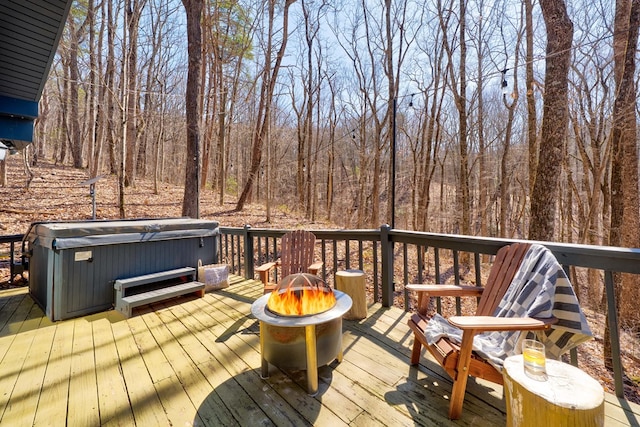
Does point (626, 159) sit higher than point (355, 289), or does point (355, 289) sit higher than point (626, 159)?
point (626, 159)

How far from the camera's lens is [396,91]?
411 inches

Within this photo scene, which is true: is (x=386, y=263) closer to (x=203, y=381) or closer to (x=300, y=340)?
(x=300, y=340)

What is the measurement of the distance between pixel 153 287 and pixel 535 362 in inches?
146

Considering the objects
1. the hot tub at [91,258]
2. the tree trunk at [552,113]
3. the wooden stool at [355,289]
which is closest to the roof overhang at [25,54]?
the hot tub at [91,258]

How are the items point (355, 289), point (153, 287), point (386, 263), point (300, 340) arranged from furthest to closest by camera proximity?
point (153, 287), point (386, 263), point (355, 289), point (300, 340)

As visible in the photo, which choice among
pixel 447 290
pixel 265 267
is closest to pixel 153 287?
pixel 265 267

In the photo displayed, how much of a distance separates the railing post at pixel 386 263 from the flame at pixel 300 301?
3.91 feet

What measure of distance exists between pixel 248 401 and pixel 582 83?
1158cm

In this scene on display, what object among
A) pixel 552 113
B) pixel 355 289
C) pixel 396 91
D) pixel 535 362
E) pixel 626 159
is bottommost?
pixel 355 289

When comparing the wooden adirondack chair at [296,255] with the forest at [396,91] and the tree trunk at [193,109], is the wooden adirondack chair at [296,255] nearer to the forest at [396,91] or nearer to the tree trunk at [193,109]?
the forest at [396,91]

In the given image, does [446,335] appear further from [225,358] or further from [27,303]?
[27,303]

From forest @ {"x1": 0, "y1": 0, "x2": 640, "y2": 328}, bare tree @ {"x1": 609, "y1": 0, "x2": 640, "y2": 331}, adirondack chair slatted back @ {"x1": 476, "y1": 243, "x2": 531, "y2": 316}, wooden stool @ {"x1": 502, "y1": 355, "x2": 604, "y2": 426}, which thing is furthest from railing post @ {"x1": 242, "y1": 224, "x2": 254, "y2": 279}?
bare tree @ {"x1": 609, "y1": 0, "x2": 640, "y2": 331}

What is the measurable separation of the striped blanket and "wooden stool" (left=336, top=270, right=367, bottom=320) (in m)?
1.09

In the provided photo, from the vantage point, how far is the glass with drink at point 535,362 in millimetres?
1166
